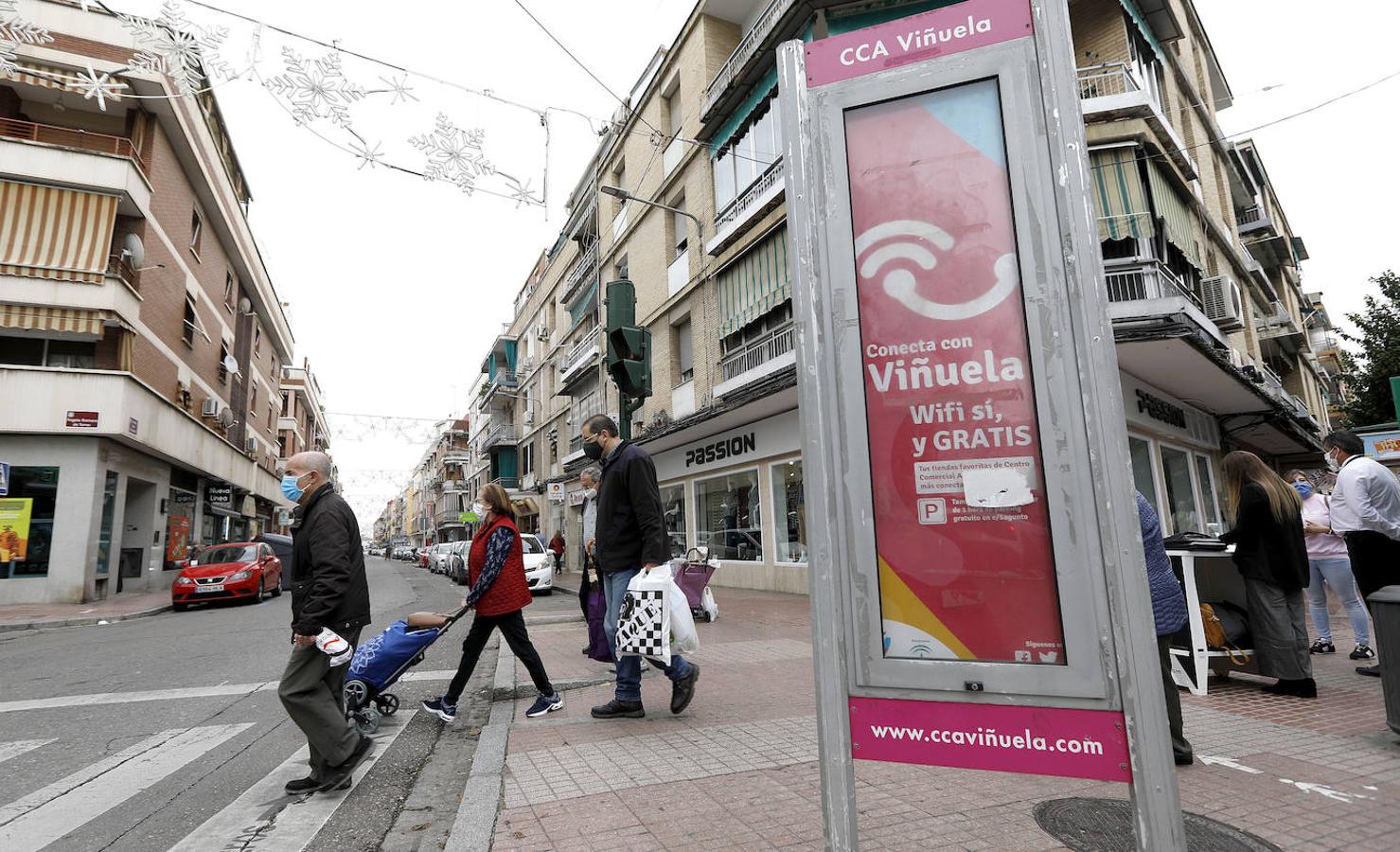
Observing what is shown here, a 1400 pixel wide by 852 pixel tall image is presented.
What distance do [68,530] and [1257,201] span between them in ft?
123

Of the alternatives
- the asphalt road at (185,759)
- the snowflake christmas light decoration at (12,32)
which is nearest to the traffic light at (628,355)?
the asphalt road at (185,759)

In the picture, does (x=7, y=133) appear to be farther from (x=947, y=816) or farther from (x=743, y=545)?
(x=947, y=816)

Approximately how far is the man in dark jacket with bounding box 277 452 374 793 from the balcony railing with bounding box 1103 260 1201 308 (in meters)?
11.9

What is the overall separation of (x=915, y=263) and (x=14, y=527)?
20639 mm

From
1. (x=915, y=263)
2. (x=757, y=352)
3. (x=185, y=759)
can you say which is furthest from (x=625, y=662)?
(x=757, y=352)

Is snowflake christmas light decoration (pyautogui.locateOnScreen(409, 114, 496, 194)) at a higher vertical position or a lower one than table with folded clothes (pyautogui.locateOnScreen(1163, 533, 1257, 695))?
higher

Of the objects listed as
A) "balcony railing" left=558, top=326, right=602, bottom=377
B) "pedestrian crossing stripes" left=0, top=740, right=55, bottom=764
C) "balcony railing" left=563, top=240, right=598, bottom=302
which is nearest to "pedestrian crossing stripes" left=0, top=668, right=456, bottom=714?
"pedestrian crossing stripes" left=0, top=740, right=55, bottom=764

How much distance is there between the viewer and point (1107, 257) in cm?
1231

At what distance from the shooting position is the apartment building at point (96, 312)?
1603 centimetres

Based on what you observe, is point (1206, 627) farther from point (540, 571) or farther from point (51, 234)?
point (51, 234)

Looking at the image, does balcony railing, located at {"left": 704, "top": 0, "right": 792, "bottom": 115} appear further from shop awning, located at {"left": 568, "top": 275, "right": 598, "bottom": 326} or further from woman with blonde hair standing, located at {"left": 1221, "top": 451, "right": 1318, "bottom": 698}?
woman with blonde hair standing, located at {"left": 1221, "top": 451, "right": 1318, "bottom": 698}

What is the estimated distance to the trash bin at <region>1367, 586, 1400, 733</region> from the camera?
3584 mm

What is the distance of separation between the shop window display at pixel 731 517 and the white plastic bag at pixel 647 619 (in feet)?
36.8

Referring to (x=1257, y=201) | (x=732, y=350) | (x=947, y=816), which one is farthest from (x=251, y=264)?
(x=1257, y=201)
